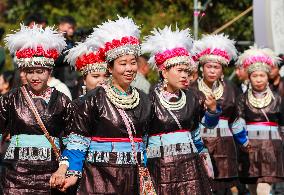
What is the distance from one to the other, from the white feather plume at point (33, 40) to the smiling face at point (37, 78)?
22 cm

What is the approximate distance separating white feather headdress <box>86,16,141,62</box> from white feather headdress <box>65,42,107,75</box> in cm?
183

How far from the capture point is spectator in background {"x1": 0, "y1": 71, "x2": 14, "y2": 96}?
11633 millimetres

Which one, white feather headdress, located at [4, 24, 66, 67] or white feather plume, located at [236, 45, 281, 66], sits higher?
white feather plume, located at [236, 45, 281, 66]

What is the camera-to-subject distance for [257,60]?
446 inches

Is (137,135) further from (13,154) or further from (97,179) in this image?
(13,154)

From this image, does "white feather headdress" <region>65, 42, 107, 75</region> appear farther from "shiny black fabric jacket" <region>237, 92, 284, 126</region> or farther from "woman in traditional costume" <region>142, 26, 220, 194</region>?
"shiny black fabric jacket" <region>237, 92, 284, 126</region>

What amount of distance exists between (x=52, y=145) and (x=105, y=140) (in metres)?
0.81

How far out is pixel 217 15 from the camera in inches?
672

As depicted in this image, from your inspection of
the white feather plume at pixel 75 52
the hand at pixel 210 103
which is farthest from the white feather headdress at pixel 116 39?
the white feather plume at pixel 75 52

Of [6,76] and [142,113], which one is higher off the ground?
[6,76]

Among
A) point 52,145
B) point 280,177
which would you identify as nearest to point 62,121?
point 52,145

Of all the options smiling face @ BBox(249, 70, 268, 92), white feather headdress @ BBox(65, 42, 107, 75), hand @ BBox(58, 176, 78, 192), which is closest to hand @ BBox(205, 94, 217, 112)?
white feather headdress @ BBox(65, 42, 107, 75)

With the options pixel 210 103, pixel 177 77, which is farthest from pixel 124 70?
pixel 210 103

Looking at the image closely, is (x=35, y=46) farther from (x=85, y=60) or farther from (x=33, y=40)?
(x=85, y=60)
